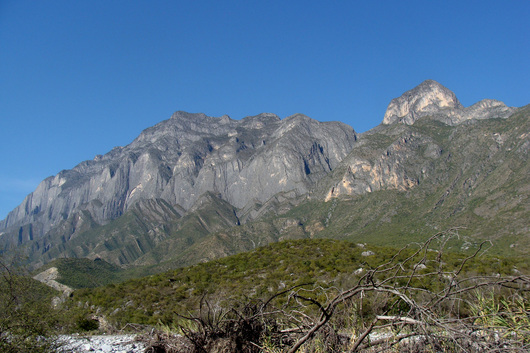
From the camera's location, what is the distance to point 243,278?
2328 centimetres

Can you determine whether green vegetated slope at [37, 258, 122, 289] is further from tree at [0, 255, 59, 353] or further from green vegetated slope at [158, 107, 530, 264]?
tree at [0, 255, 59, 353]

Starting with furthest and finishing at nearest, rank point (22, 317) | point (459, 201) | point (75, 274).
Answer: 1. point (459, 201)
2. point (75, 274)
3. point (22, 317)

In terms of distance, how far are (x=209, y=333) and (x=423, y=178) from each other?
201063 millimetres

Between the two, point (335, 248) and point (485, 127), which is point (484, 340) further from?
point (485, 127)

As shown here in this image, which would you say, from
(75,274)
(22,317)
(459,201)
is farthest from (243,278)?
(459,201)

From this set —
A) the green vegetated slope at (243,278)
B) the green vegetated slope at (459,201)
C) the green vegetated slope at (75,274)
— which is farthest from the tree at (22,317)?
the green vegetated slope at (459,201)

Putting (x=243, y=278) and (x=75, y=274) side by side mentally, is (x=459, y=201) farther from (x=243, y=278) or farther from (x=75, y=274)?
(x=243, y=278)

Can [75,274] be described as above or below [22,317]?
above

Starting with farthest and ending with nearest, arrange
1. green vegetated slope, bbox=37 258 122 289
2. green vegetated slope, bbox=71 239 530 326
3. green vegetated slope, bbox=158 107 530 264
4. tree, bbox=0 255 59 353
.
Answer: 1. green vegetated slope, bbox=158 107 530 264
2. green vegetated slope, bbox=37 258 122 289
3. green vegetated slope, bbox=71 239 530 326
4. tree, bbox=0 255 59 353

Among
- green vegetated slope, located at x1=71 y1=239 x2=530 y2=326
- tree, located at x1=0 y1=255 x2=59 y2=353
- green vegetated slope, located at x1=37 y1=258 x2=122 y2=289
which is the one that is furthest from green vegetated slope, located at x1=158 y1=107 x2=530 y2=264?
tree, located at x1=0 y1=255 x2=59 y2=353

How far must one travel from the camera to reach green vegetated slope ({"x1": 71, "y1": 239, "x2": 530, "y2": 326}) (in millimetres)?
18828

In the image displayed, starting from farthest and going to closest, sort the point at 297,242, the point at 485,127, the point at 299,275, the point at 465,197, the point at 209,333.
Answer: the point at 485,127 → the point at 465,197 → the point at 297,242 → the point at 299,275 → the point at 209,333

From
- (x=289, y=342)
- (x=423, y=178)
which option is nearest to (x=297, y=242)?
(x=289, y=342)

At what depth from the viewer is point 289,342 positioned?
4562 mm
